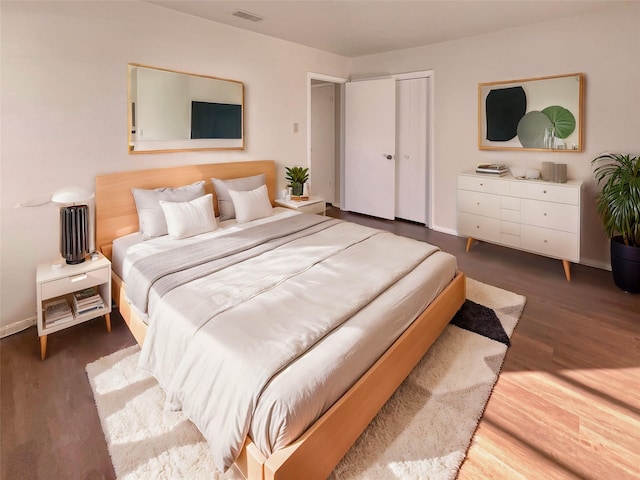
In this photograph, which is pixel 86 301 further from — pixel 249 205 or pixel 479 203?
pixel 479 203

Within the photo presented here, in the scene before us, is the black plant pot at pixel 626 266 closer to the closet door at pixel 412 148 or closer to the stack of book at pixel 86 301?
the closet door at pixel 412 148

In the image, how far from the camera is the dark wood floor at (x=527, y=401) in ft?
5.23

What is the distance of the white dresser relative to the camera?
3.41 m

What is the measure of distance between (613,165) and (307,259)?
3104 mm

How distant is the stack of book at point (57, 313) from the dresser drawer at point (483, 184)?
154 inches

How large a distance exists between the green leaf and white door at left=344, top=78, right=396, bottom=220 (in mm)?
1949

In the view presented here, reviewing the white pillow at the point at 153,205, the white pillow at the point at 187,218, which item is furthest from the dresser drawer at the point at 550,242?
the white pillow at the point at 153,205

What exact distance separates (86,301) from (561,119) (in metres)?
4.60

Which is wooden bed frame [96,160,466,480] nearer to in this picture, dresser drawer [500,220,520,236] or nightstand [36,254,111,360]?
nightstand [36,254,111,360]

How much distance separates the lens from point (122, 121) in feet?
9.96

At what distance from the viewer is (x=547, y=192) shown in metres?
3.53

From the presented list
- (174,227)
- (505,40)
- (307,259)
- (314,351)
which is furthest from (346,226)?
(505,40)

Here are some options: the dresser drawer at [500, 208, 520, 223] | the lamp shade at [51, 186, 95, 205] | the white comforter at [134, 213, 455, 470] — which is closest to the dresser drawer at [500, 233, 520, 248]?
the dresser drawer at [500, 208, 520, 223]

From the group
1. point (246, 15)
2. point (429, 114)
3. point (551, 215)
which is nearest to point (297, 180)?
point (246, 15)
